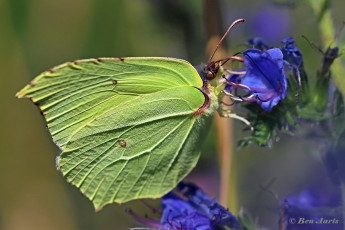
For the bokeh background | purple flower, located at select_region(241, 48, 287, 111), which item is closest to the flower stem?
the bokeh background

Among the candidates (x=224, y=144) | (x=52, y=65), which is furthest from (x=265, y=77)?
(x=52, y=65)

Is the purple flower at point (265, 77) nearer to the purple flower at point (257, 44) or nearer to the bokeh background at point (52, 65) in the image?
the purple flower at point (257, 44)

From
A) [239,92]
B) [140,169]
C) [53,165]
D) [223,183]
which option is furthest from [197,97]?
[53,165]

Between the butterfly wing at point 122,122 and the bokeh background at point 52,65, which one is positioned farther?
the bokeh background at point 52,65

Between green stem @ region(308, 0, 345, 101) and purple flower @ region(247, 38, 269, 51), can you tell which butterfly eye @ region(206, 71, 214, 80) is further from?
green stem @ region(308, 0, 345, 101)

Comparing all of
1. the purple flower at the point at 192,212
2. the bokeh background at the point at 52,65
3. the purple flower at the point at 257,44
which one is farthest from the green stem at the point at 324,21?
the bokeh background at the point at 52,65

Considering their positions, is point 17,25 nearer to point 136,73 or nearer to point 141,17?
point 141,17
